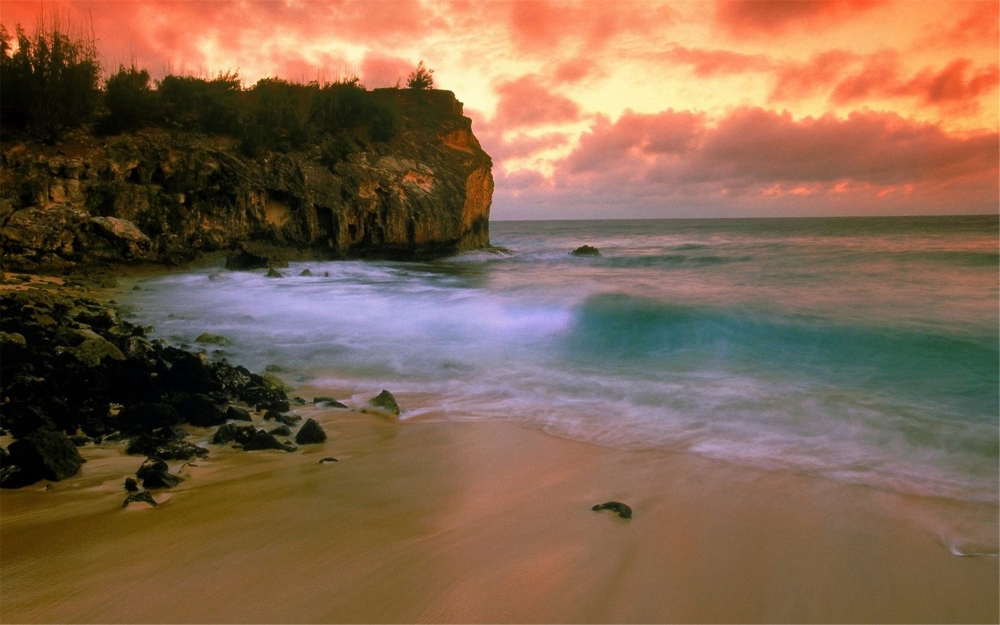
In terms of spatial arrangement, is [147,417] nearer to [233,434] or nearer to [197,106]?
[233,434]

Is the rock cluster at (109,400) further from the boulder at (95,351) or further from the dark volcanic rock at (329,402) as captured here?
the dark volcanic rock at (329,402)

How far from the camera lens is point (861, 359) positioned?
6875 millimetres

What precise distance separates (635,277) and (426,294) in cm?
726

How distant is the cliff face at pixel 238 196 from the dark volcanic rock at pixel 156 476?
11.1 m

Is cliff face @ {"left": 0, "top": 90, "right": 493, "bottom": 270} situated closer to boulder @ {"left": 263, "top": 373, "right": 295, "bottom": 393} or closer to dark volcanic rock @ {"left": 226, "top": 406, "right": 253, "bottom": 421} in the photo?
boulder @ {"left": 263, "top": 373, "right": 295, "bottom": 393}

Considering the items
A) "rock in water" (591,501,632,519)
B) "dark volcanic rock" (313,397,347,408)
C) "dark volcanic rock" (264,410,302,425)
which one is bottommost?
"rock in water" (591,501,632,519)

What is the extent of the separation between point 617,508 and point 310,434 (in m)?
1.91

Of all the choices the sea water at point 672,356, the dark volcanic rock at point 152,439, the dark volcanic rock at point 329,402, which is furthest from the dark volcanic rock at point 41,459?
the sea water at point 672,356

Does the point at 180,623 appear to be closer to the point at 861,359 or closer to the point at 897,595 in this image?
the point at 897,595

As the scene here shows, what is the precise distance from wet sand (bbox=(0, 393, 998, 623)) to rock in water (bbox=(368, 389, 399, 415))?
105 centimetres

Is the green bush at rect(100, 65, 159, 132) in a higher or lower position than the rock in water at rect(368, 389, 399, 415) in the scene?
higher

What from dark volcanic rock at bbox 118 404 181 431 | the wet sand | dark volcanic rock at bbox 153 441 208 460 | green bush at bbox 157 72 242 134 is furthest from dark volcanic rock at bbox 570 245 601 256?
dark volcanic rock at bbox 153 441 208 460

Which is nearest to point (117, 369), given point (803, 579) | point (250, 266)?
point (803, 579)

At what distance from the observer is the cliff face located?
480 inches
